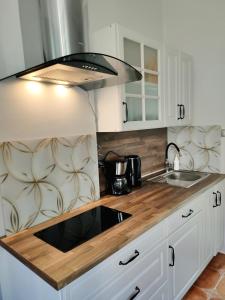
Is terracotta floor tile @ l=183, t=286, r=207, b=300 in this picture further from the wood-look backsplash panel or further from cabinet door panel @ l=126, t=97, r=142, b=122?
cabinet door panel @ l=126, t=97, r=142, b=122

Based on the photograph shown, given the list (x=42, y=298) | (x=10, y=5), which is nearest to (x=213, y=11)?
(x=10, y=5)

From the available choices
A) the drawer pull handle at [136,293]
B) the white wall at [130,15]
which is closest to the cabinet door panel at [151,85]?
the white wall at [130,15]

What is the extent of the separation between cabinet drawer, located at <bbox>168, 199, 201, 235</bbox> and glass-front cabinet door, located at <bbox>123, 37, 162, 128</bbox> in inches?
27.4

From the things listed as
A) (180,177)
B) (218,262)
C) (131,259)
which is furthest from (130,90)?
(218,262)

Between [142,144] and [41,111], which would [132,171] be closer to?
[142,144]

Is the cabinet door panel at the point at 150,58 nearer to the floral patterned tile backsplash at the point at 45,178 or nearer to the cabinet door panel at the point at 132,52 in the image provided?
the cabinet door panel at the point at 132,52

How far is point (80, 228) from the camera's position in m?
1.32

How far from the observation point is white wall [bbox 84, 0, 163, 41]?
168cm

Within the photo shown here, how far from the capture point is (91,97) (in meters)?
1.68

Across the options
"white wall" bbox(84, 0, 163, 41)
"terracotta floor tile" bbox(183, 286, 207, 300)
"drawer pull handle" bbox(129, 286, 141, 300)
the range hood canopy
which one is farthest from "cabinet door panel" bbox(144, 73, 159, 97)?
"terracotta floor tile" bbox(183, 286, 207, 300)

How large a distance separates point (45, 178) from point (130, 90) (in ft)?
2.86

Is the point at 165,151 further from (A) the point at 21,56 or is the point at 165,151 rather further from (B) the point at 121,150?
(A) the point at 21,56

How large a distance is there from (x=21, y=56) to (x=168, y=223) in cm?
133

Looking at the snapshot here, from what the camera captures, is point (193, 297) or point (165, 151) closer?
point (193, 297)
